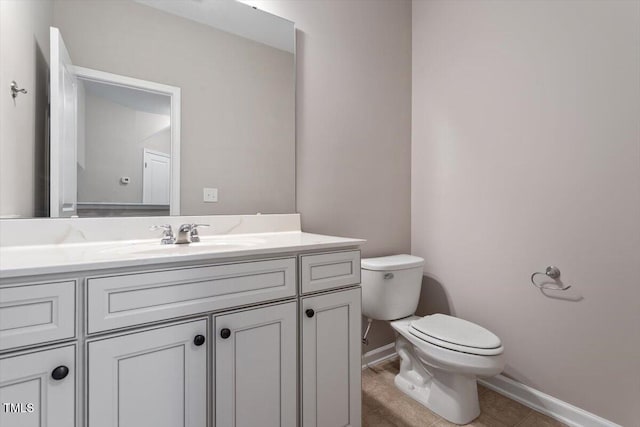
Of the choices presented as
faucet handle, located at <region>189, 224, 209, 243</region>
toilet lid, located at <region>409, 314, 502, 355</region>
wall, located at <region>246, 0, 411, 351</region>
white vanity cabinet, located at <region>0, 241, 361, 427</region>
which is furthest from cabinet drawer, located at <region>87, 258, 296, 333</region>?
toilet lid, located at <region>409, 314, 502, 355</region>

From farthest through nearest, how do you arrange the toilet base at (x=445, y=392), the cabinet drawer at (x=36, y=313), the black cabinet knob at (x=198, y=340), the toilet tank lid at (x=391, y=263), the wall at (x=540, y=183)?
the toilet tank lid at (x=391, y=263)
the toilet base at (x=445, y=392)
the wall at (x=540, y=183)
the black cabinet knob at (x=198, y=340)
the cabinet drawer at (x=36, y=313)

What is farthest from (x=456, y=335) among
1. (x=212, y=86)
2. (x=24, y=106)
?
(x=24, y=106)

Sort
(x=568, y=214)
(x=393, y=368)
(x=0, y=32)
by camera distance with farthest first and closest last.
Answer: (x=393, y=368) → (x=568, y=214) → (x=0, y=32)

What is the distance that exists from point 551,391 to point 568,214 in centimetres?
90

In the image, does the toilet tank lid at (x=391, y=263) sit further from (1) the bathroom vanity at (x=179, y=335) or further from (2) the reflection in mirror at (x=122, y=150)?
(2) the reflection in mirror at (x=122, y=150)

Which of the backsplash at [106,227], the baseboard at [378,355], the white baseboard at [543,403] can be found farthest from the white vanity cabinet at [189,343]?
the white baseboard at [543,403]

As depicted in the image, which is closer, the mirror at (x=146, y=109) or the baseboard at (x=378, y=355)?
the mirror at (x=146, y=109)

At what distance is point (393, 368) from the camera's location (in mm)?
2020

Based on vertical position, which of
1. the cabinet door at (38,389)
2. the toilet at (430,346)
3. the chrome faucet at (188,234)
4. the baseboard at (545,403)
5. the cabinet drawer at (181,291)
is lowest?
the baseboard at (545,403)

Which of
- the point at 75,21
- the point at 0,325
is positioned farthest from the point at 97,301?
the point at 75,21

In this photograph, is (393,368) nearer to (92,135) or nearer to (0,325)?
(0,325)

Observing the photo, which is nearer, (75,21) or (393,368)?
(75,21)

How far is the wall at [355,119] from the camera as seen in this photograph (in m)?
1.78

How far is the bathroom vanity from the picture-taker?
29.5 inches
